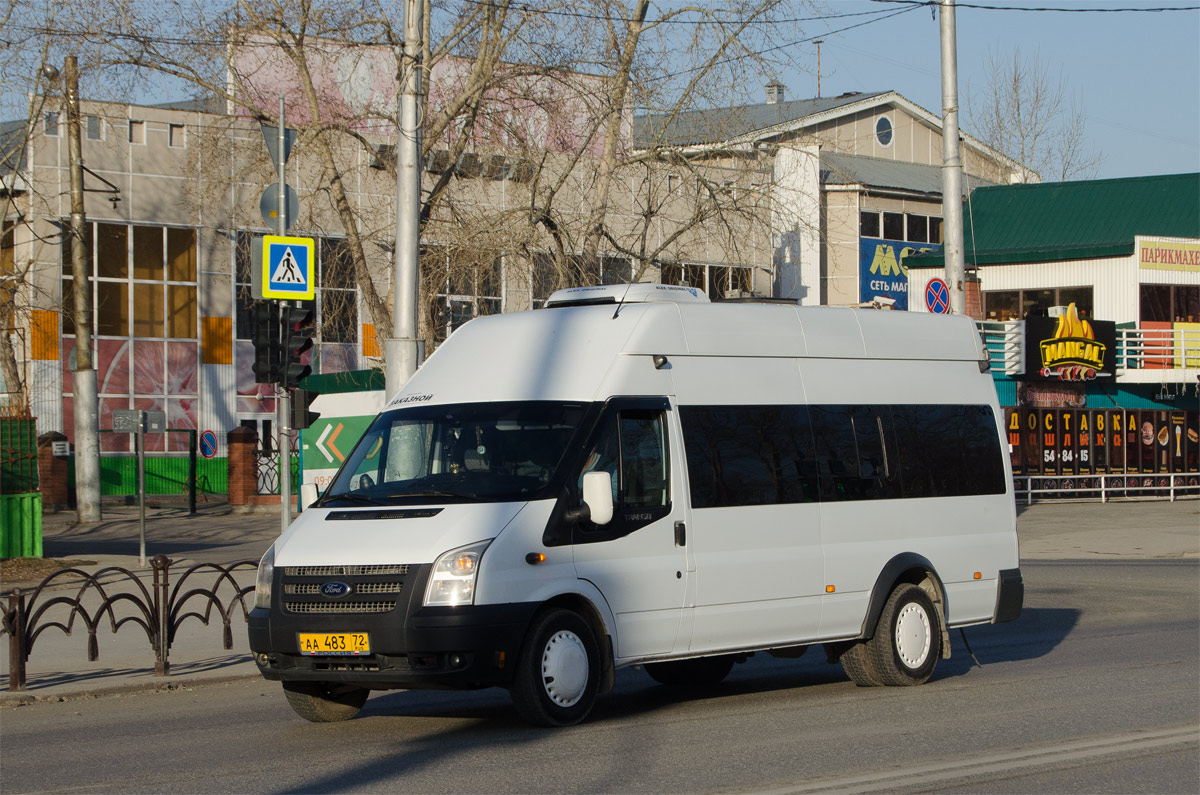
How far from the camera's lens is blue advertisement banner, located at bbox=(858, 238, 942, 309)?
58250 millimetres

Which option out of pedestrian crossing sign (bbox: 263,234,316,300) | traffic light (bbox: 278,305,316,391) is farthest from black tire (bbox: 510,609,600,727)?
pedestrian crossing sign (bbox: 263,234,316,300)

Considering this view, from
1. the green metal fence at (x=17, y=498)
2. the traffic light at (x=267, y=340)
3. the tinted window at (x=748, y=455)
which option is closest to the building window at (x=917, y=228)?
the green metal fence at (x=17, y=498)

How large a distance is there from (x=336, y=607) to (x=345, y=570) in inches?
9.2

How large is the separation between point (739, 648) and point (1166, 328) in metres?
40.1

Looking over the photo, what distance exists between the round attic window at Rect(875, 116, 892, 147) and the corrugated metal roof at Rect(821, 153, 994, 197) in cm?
91

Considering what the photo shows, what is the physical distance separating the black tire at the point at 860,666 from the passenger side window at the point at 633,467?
2314mm

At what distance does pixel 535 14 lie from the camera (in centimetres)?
2541

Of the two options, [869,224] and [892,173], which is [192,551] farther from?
[892,173]

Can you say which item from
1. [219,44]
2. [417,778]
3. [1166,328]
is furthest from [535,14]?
[1166,328]

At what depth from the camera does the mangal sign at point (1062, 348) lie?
40.9 meters

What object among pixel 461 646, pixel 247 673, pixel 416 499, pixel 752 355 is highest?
pixel 752 355

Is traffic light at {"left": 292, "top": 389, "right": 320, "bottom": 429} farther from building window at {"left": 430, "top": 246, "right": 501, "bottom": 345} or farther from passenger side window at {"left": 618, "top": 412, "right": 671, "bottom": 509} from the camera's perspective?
building window at {"left": 430, "top": 246, "right": 501, "bottom": 345}

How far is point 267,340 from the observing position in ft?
53.0

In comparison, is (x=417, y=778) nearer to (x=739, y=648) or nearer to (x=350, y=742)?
(x=350, y=742)
